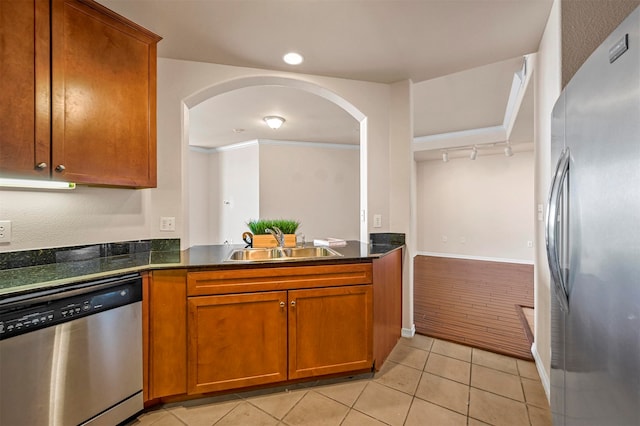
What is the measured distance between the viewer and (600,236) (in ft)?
2.85

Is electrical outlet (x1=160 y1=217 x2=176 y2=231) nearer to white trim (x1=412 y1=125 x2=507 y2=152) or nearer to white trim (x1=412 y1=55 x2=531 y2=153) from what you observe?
white trim (x1=412 y1=55 x2=531 y2=153)

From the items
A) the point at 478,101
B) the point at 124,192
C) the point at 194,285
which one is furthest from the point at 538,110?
Answer: the point at 124,192

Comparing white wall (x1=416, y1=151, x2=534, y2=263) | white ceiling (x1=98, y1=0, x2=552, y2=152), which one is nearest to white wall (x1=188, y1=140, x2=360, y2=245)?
white wall (x1=416, y1=151, x2=534, y2=263)

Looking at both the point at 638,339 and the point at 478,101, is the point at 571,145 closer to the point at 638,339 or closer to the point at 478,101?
the point at 638,339

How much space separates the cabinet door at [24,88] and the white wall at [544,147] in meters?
2.67

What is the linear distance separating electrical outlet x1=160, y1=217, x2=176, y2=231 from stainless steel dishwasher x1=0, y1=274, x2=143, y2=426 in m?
0.71

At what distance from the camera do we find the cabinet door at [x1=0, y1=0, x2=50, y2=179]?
1.34m

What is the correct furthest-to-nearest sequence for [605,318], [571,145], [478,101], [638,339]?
[478,101]
[571,145]
[605,318]
[638,339]

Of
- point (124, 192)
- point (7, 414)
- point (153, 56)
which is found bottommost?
point (7, 414)

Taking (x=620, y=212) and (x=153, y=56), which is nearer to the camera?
(x=620, y=212)

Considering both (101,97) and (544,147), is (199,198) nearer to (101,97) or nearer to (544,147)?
(101,97)

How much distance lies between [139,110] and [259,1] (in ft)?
3.23

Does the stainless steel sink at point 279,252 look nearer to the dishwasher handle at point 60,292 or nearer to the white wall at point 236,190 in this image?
the dishwasher handle at point 60,292

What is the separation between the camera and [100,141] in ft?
5.55
